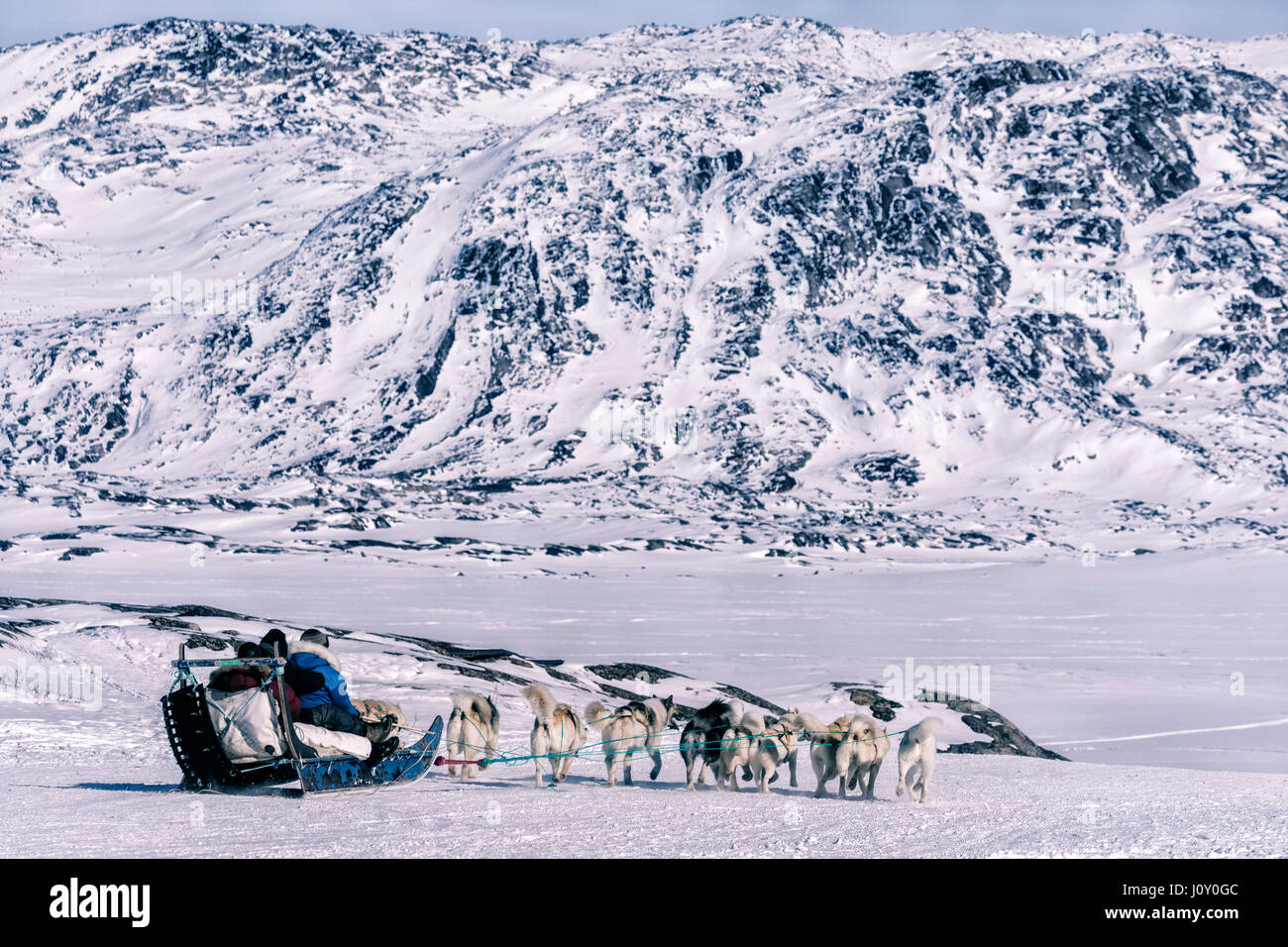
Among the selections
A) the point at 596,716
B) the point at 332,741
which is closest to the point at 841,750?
the point at 596,716

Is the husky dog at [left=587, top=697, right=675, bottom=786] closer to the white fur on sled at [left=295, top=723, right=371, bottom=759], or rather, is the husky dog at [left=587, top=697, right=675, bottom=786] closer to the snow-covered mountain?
the white fur on sled at [left=295, top=723, right=371, bottom=759]

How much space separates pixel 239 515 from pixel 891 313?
247 feet

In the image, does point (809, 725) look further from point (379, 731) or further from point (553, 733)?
point (379, 731)

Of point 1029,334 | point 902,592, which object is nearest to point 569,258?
point 1029,334

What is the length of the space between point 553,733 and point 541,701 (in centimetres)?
42

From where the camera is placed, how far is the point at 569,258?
161 m

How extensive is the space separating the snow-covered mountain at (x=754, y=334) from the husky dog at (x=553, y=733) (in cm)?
10051

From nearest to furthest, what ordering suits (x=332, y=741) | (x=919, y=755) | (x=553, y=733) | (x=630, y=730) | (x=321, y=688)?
(x=332, y=741)
(x=321, y=688)
(x=919, y=755)
(x=553, y=733)
(x=630, y=730)

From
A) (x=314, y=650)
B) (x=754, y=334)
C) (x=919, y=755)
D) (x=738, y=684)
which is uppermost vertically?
(x=754, y=334)

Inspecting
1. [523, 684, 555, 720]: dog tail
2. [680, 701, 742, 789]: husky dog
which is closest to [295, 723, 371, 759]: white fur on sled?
[523, 684, 555, 720]: dog tail

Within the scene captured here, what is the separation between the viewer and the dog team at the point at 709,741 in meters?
14.1

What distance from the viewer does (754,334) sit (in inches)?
5950

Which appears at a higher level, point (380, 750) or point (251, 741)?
point (251, 741)
